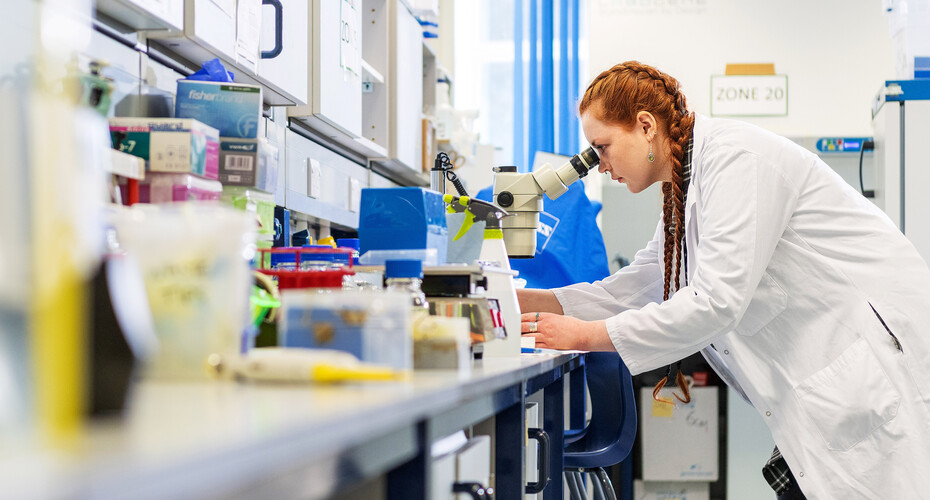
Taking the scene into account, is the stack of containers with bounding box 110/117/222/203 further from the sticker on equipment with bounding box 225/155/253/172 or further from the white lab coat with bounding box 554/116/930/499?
the white lab coat with bounding box 554/116/930/499

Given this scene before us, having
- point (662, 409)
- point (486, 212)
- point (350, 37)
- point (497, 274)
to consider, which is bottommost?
point (662, 409)

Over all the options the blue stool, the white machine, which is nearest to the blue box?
the blue stool

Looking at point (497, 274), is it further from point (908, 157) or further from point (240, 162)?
point (908, 157)

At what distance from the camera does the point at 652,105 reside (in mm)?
1974

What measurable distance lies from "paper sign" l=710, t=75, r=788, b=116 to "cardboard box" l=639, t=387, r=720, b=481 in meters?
2.08

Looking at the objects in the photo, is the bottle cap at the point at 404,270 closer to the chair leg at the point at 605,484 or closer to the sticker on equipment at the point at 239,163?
the sticker on equipment at the point at 239,163

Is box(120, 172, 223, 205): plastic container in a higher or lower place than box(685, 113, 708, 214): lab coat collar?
lower

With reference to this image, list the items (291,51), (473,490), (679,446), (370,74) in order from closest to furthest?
(473,490)
(291,51)
(370,74)
(679,446)

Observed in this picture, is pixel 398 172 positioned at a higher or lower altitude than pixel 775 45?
lower

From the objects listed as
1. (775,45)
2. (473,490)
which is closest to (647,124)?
(473,490)

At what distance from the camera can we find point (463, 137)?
14.0 feet

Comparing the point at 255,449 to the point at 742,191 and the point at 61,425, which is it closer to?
the point at 61,425

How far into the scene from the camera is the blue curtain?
16.2ft

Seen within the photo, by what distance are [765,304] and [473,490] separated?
887 mm
